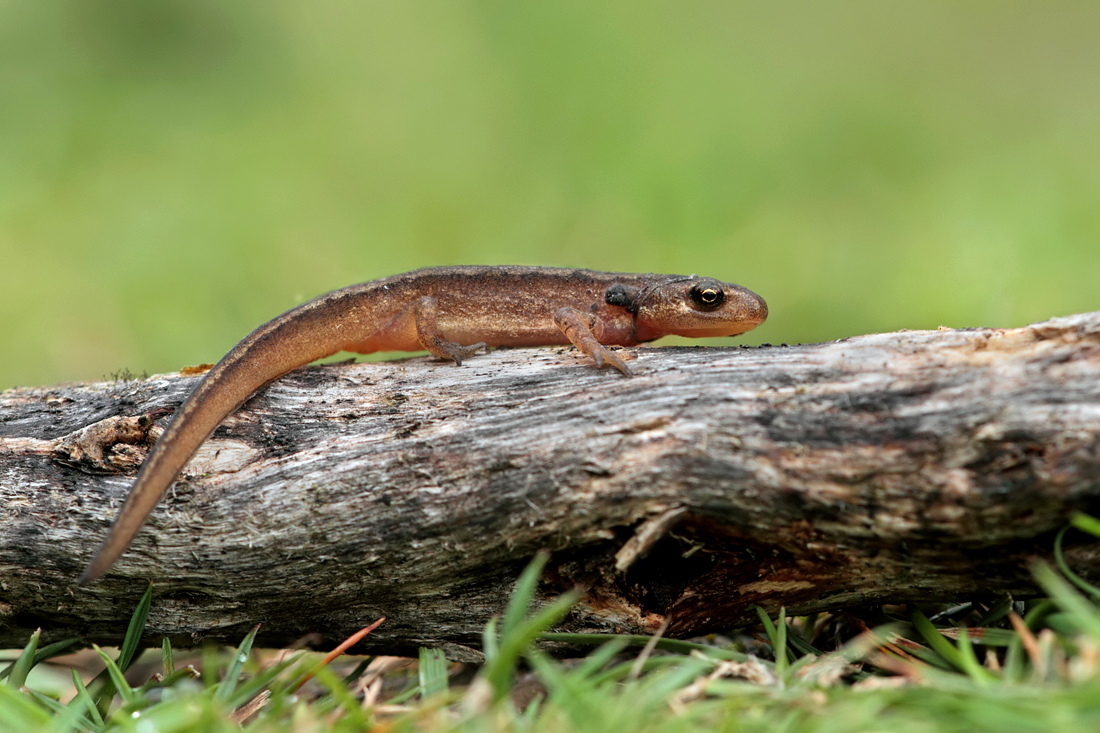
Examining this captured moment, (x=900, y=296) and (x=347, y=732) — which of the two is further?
(x=900, y=296)

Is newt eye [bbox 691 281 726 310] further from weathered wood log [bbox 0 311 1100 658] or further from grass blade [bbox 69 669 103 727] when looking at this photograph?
grass blade [bbox 69 669 103 727]

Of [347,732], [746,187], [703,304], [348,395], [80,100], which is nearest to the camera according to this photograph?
[347,732]

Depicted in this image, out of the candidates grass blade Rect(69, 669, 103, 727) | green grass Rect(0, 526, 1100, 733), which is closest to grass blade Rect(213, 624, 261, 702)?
green grass Rect(0, 526, 1100, 733)

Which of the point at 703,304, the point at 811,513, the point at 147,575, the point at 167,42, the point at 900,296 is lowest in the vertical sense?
the point at 147,575

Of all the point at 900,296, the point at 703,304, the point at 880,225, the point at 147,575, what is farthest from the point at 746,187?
the point at 147,575

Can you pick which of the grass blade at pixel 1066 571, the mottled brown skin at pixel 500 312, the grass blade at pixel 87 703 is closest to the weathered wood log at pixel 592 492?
the grass blade at pixel 1066 571

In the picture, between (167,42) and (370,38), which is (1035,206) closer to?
(370,38)

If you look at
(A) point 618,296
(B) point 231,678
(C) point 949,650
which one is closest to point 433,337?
(A) point 618,296

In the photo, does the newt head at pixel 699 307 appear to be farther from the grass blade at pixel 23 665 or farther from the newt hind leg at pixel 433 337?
the grass blade at pixel 23 665
